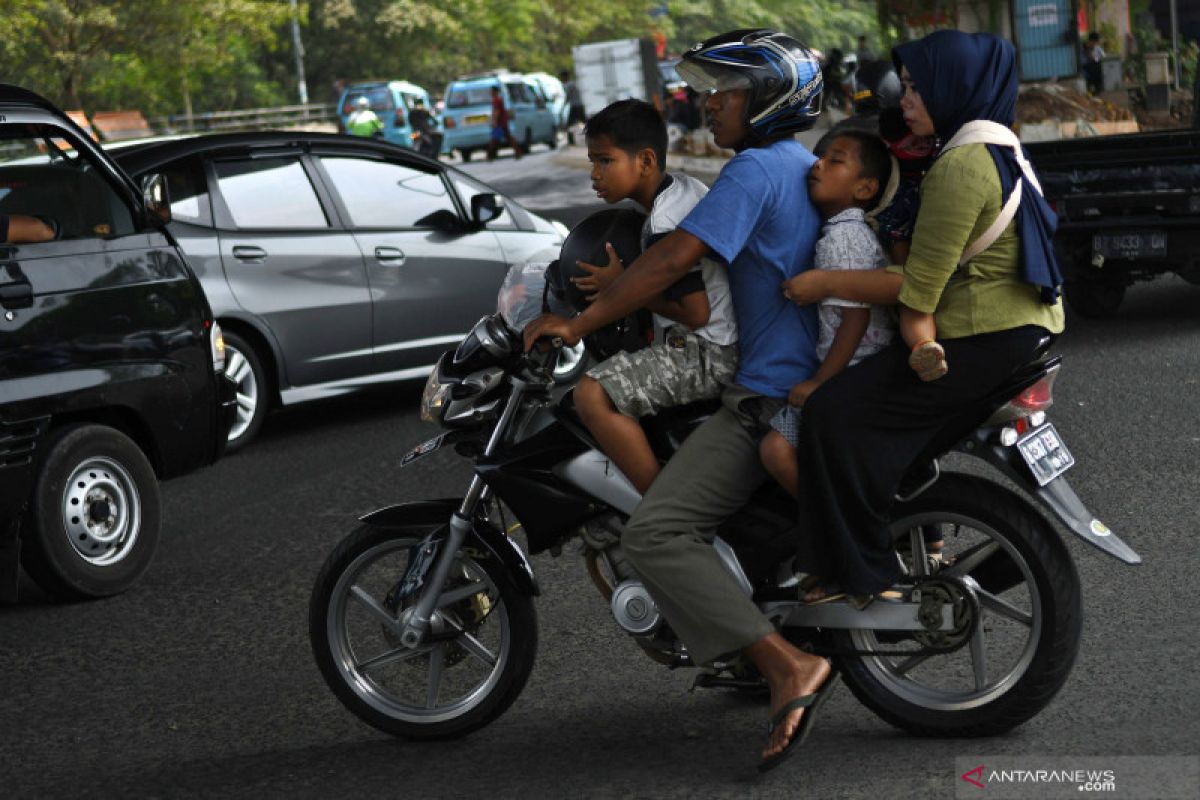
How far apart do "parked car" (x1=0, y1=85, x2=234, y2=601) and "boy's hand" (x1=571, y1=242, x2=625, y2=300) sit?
9.73 feet

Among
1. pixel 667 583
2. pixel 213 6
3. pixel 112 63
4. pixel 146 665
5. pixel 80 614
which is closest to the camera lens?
pixel 667 583

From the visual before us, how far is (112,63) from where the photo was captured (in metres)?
46.7

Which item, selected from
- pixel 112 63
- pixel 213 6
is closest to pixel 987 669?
pixel 213 6

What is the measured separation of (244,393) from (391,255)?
1.24 m

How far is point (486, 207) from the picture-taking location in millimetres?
10227

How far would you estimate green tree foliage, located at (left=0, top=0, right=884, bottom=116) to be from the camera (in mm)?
37406

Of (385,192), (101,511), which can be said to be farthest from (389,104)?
(101,511)

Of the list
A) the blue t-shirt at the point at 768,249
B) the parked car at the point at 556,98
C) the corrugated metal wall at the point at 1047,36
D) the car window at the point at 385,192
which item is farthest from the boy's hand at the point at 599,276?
the parked car at the point at 556,98

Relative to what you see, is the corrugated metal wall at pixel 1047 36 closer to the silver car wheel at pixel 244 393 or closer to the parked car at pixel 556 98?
the parked car at pixel 556 98

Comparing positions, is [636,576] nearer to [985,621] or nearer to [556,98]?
[985,621]

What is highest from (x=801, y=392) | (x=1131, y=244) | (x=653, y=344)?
(x=653, y=344)

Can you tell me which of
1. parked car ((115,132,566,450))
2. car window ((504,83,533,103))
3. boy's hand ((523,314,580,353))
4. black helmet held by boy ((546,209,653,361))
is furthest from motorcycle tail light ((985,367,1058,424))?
car window ((504,83,533,103))

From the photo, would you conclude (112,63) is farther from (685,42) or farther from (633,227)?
(685,42)

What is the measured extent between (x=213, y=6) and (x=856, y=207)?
117ft
